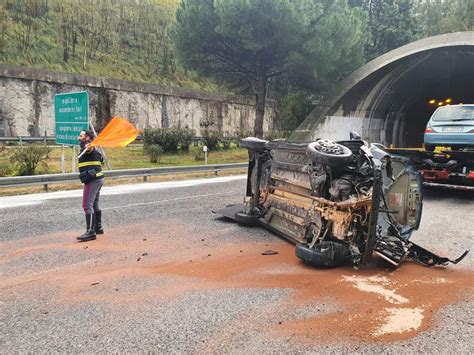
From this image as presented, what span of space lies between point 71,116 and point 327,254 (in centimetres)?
1148

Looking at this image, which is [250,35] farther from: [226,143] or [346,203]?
[346,203]

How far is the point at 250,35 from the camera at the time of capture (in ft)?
66.2

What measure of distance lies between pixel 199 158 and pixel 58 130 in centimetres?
839

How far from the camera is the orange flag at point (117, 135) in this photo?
6246mm

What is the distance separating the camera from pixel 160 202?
996cm

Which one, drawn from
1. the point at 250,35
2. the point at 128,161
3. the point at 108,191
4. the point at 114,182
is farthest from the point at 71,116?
the point at 250,35

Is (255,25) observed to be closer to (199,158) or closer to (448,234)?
(199,158)

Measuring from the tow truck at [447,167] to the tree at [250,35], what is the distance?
39.1ft

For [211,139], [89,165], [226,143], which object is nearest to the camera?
[89,165]

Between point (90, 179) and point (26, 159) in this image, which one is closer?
point (90, 179)

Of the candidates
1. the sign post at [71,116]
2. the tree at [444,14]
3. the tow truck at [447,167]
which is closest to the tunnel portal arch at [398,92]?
the tow truck at [447,167]

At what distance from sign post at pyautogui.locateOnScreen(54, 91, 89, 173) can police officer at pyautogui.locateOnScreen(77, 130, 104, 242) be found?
23.6 ft

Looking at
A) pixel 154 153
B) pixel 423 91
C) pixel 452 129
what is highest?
pixel 423 91

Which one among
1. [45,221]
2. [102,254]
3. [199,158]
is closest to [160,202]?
[45,221]
